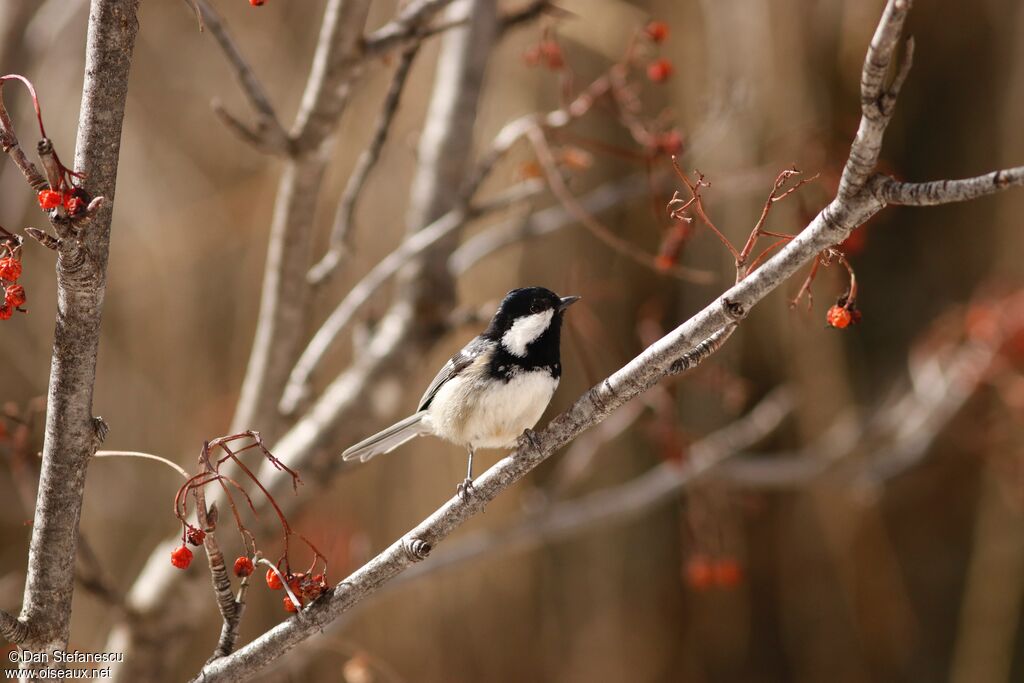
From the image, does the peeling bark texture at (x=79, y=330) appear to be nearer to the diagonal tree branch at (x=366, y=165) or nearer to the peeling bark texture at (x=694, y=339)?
the peeling bark texture at (x=694, y=339)

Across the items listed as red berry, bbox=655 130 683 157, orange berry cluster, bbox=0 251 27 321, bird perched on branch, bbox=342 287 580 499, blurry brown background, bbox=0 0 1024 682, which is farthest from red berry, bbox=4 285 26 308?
blurry brown background, bbox=0 0 1024 682

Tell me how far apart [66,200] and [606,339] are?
6.10 ft

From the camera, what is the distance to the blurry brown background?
8.79ft

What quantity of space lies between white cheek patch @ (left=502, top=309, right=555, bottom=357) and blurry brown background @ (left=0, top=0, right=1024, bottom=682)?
2.59 feet

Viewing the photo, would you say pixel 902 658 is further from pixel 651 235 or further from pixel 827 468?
pixel 651 235

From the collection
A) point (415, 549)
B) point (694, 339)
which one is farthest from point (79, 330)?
point (694, 339)

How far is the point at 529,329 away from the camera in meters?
1.73

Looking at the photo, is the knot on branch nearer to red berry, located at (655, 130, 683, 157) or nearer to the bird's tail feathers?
the bird's tail feathers

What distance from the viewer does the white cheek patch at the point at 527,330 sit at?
5.64 ft

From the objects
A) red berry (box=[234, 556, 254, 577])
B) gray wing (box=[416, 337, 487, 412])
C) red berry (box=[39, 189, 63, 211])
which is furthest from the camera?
gray wing (box=[416, 337, 487, 412])

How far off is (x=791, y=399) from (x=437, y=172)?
1189 mm

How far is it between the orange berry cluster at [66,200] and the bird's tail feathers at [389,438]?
797 millimetres

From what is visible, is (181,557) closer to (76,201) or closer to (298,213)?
(76,201)

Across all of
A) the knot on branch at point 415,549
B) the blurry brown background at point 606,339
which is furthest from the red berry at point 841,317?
the blurry brown background at point 606,339
